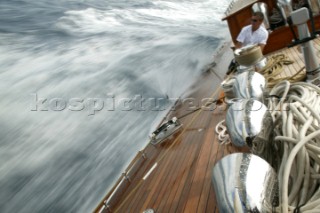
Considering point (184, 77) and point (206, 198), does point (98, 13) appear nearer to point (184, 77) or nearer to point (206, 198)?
point (184, 77)

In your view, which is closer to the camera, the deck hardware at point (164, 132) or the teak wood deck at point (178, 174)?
the teak wood deck at point (178, 174)

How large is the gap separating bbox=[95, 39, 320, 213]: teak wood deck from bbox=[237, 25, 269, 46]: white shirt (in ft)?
1.68

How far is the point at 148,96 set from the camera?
5902 mm

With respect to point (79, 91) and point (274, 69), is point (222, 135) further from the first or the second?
point (79, 91)

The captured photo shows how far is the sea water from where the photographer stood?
396 centimetres

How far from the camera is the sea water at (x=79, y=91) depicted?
396 centimetres

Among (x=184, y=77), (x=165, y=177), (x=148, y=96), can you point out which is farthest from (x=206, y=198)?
(x=184, y=77)

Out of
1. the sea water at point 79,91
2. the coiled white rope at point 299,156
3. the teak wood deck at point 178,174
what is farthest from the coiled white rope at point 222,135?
the sea water at point 79,91

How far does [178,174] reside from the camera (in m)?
2.09

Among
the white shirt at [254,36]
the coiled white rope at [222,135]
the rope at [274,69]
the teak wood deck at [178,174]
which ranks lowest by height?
the teak wood deck at [178,174]

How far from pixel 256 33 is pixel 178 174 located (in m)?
→ 2.04

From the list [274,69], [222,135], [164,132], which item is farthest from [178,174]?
[274,69]

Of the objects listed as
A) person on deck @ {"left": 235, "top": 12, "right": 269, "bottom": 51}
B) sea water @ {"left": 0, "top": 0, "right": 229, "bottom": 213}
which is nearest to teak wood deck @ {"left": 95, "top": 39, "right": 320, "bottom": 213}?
person on deck @ {"left": 235, "top": 12, "right": 269, "bottom": 51}

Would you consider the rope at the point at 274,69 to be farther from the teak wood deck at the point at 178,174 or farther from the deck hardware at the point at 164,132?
the deck hardware at the point at 164,132
